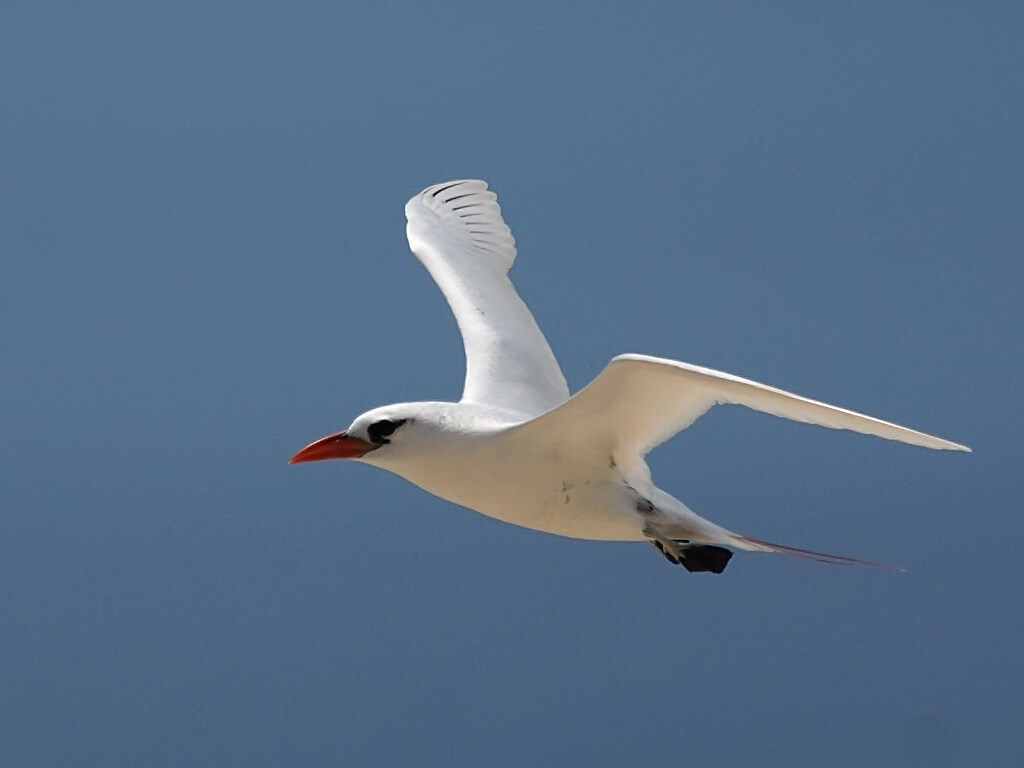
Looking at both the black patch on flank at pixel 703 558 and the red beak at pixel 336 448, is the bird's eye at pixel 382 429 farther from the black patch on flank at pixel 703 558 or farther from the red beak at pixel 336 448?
the black patch on flank at pixel 703 558

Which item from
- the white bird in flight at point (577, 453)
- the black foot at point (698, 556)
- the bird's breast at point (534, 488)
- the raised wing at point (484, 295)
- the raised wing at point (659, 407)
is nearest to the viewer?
the raised wing at point (659, 407)

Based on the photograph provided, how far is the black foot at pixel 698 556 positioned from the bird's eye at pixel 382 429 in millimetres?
562

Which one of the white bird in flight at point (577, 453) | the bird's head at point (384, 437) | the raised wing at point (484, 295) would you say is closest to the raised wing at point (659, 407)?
the white bird in flight at point (577, 453)

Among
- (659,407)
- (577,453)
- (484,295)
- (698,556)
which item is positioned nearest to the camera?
(659,407)

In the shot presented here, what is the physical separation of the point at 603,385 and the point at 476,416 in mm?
400

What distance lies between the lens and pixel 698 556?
3164 mm

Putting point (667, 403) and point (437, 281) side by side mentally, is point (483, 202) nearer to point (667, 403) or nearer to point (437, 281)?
point (437, 281)

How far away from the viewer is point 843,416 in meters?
2.40

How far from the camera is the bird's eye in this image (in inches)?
118

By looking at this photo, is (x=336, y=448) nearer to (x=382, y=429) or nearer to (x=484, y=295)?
(x=382, y=429)

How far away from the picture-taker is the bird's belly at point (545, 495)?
2955 millimetres

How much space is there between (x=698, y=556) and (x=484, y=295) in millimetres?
1088

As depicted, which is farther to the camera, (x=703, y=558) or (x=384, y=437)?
(x=703, y=558)

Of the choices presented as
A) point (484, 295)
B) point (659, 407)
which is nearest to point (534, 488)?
point (659, 407)
